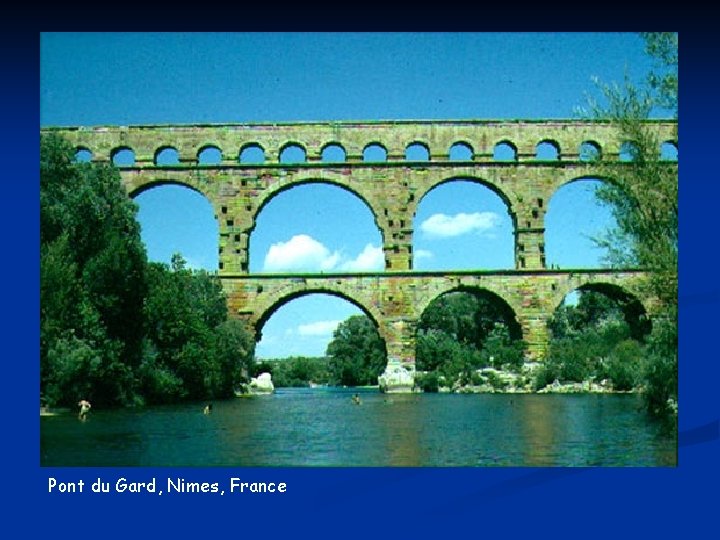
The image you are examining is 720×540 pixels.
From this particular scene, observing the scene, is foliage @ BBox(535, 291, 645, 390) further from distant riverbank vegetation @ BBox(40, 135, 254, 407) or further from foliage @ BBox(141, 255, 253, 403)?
distant riverbank vegetation @ BBox(40, 135, 254, 407)

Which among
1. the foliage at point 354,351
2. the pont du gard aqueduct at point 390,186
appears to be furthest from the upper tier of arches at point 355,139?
the foliage at point 354,351

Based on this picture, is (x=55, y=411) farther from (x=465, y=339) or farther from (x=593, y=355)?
(x=465, y=339)

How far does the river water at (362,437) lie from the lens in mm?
12812

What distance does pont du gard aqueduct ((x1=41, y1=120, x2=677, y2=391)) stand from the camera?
32.1 m

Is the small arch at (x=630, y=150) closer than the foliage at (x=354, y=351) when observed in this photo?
Yes

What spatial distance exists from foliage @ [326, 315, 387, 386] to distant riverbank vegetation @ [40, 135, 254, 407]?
18.1 metres

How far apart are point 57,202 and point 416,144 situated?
1434cm

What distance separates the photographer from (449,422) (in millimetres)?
19031

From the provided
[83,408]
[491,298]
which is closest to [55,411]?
[83,408]

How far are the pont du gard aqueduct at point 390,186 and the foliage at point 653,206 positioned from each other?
16942 millimetres

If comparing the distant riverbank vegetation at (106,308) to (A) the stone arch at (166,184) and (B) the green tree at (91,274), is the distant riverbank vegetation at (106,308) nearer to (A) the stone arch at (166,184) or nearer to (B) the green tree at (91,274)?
(B) the green tree at (91,274)

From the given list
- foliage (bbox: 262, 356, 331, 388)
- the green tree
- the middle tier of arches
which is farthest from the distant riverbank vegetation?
foliage (bbox: 262, 356, 331, 388)
